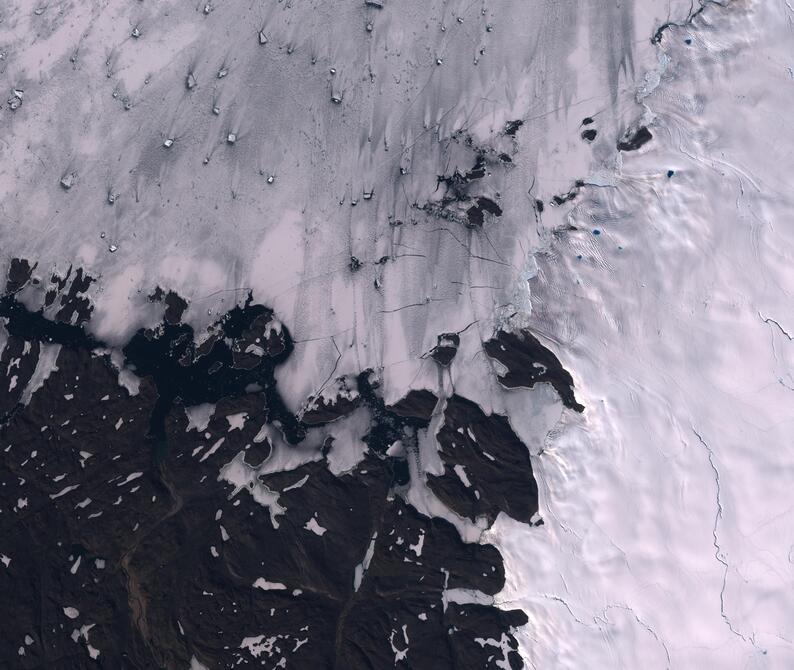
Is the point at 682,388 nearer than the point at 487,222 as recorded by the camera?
Yes

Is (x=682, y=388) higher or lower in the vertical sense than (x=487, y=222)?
lower

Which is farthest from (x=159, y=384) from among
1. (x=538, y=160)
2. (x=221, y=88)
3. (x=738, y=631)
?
(x=738, y=631)

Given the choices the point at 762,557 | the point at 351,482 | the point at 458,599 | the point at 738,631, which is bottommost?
the point at 738,631

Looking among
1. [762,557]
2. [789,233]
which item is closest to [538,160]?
[789,233]

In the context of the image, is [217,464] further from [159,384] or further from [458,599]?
[458,599]

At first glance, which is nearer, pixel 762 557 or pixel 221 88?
pixel 762 557

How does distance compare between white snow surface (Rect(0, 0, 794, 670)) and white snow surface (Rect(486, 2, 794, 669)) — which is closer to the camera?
white snow surface (Rect(486, 2, 794, 669))

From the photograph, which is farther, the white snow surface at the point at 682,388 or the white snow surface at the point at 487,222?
the white snow surface at the point at 487,222

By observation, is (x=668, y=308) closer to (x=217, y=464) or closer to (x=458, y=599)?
(x=458, y=599)

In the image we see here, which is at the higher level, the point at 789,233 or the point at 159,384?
the point at 159,384
